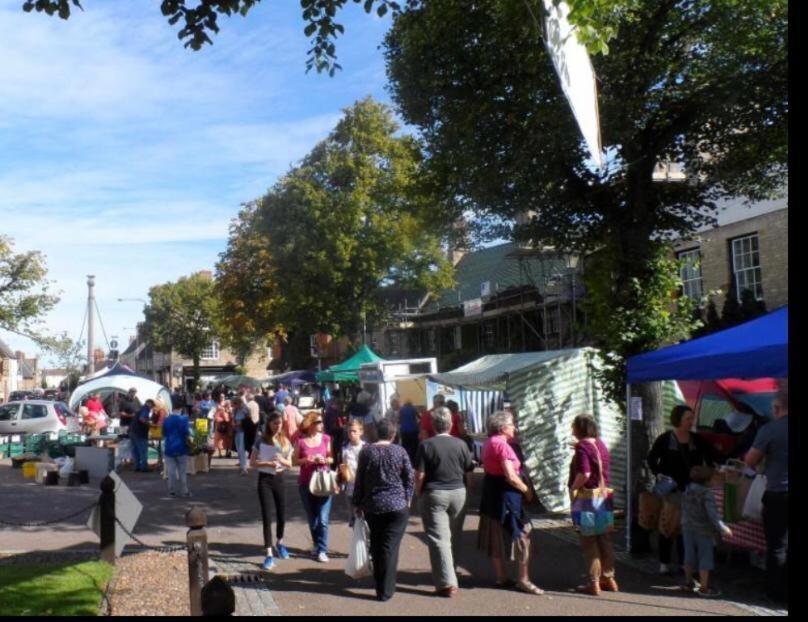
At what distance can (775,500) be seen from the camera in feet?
24.1

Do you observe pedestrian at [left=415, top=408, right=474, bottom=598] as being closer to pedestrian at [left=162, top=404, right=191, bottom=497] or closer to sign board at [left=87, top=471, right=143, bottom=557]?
sign board at [left=87, top=471, right=143, bottom=557]

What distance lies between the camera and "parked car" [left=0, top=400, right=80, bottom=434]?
27.4 meters

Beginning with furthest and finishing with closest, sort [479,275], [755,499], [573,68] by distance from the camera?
[479,275] → [755,499] → [573,68]

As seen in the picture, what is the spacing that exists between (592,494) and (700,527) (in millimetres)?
1013

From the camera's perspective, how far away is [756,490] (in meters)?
7.92

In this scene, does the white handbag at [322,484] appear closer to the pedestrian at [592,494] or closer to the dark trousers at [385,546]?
the dark trousers at [385,546]

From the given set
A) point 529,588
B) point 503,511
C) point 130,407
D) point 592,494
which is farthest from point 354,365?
point 592,494

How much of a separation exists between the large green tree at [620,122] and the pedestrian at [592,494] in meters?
3.41

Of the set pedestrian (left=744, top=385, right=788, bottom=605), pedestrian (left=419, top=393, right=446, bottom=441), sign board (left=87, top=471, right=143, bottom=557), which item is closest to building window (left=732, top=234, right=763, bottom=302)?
pedestrian (left=419, top=393, right=446, bottom=441)

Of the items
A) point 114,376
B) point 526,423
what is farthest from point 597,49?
point 114,376

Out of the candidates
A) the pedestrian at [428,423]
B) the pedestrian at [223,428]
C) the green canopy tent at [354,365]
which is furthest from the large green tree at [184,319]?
the pedestrian at [428,423]

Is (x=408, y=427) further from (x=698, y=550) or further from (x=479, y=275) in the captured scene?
(x=479, y=275)

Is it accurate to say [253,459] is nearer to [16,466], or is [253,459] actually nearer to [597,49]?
[597,49]

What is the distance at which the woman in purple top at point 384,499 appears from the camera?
8.05 m
